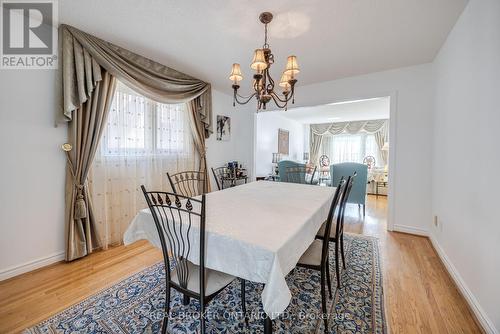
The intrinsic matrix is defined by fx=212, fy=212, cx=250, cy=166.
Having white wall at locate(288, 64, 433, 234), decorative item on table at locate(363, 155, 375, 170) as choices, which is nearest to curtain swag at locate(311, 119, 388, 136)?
decorative item on table at locate(363, 155, 375, 170)

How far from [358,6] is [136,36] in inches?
85.1

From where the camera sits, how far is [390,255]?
7.75 feet

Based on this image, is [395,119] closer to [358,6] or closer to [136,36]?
[358,6]

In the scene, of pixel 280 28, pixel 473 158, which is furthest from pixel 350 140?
pixel 280 28

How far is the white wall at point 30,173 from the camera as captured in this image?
1839 mm

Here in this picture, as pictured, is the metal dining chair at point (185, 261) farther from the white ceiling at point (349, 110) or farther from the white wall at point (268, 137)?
the white ceiling at point (349, 110)

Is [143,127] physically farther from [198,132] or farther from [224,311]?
[224,311]

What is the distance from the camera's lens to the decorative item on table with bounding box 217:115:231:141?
163 inches

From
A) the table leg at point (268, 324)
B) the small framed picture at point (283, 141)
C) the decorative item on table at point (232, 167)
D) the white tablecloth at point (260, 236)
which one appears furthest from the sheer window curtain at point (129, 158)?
the small framed picture at point (283, 141)

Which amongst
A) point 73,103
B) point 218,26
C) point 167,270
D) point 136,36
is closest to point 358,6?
point 218,26

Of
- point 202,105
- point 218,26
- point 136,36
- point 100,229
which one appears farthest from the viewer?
point 202,105

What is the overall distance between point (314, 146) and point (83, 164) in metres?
8.02

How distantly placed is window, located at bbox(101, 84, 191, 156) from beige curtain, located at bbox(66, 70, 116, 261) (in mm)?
178

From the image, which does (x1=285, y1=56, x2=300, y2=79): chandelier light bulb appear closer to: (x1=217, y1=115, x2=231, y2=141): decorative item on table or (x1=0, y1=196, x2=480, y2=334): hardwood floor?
(x1=0, y1=196, x2=480, y2=334): hardwood floor
